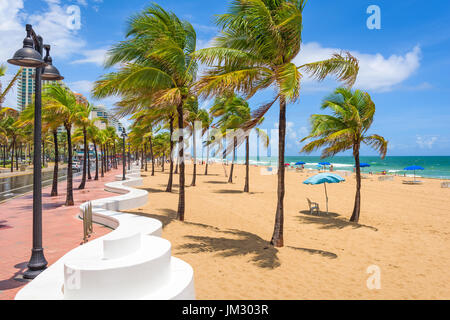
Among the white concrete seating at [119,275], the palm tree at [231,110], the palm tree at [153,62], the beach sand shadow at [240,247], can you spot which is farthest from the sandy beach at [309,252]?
the palm tree at [231,110]

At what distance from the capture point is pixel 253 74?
8508 mm

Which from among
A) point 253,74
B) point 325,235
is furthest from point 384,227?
point 253,74

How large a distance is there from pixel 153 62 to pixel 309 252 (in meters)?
8.81

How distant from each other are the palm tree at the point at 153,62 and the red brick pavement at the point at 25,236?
4.77m

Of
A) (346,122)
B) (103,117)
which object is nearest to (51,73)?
(346,122)

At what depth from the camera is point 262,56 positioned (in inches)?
349

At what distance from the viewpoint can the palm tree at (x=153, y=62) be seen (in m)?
9.62

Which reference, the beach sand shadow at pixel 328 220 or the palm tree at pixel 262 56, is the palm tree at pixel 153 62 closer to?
the palm tree at pixel 262 56

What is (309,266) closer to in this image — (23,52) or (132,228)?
(132,228)

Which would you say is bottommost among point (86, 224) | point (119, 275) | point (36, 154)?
point (86, 224)

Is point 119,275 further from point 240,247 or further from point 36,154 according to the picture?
point 240,247

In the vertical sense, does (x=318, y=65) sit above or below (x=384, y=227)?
above

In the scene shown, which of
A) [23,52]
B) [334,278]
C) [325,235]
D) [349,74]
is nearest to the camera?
[23,52]
